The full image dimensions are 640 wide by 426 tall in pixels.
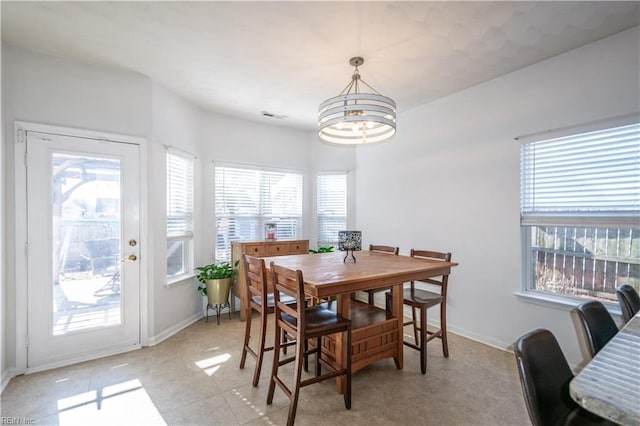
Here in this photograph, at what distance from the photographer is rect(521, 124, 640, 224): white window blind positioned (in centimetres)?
243

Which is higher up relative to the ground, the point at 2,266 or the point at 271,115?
the point at 271,115

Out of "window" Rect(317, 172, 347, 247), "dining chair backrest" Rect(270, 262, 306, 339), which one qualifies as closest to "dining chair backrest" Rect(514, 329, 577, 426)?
"dining chair backrest" Rect(270, 262, 306, 339)

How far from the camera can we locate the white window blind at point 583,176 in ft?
7.97

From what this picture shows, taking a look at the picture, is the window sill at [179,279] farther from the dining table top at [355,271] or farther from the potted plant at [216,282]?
the dining table top at [355,271]

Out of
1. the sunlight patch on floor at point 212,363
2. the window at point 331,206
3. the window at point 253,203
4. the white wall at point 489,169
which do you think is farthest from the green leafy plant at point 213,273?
the white wall at point 489,169

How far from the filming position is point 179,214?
380cm

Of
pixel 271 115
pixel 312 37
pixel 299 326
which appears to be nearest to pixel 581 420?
pixel 299 326

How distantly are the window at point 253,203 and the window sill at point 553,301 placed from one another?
3265 mm

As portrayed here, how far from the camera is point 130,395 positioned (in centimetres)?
230

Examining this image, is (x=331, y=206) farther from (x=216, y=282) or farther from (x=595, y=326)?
(x=595, y=326)

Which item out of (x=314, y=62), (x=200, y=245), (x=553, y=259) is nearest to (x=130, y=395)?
(x=200, y=245)

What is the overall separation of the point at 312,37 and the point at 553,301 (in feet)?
10.3

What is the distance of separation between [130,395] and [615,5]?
4.54m

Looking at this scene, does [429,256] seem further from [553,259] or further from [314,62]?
[314,62]
